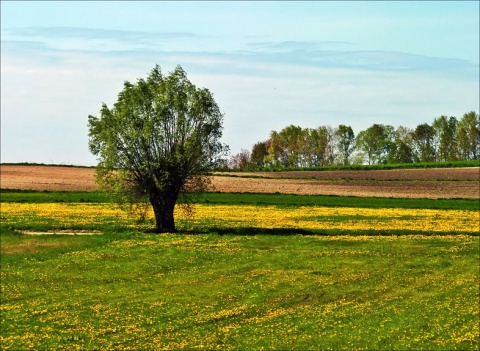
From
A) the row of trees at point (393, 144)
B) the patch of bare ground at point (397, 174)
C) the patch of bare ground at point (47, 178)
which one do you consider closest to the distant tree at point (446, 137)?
the row of trees at point (393, 144)

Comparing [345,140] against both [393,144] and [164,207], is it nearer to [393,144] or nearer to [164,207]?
[393,144]

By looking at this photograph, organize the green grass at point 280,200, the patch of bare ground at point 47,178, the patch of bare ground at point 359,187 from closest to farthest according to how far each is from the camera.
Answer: the green grass at point 280,200
the patch of bare ground at point 359,187
the patch of bare ground at point 47,178

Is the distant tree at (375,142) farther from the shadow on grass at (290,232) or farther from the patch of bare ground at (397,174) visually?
the shadow on grass at (290,232)

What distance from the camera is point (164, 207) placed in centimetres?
6338

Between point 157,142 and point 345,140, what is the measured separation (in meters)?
130

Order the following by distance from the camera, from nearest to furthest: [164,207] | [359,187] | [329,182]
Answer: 1. [164,207]
2. [359,187]
3. [329,182]

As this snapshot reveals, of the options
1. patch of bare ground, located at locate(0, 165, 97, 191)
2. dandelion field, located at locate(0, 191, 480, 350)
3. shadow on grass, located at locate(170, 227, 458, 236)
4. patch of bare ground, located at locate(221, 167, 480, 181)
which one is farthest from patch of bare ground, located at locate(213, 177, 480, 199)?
shadow on grass, located at locate(170, 227, 458, 236)

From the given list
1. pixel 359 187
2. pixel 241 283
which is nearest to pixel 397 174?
pixel 359 187

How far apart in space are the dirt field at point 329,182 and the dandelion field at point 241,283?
29.9 m

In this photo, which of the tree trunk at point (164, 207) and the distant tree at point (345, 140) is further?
the distant tree at point (345, 140)

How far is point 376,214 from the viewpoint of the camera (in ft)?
251

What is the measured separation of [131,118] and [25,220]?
12.3 m

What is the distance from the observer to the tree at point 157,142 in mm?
62812

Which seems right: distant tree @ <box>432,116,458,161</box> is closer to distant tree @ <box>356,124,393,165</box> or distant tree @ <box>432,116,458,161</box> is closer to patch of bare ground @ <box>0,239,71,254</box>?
distant tree @ <box>356,124,393,165</box>
